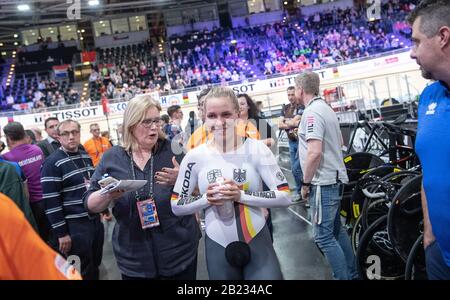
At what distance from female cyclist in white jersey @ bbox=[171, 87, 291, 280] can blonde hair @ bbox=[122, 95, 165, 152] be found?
348 mm

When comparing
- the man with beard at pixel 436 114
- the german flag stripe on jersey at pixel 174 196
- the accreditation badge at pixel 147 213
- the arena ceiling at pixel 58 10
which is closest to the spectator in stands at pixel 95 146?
the accreditation badge at pixel 147 213

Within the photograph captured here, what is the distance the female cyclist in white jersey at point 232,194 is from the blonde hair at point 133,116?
0.35 metres

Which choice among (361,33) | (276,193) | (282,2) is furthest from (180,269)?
(282,2)

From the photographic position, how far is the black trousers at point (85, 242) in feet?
10.1

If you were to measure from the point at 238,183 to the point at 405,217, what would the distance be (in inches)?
54.4

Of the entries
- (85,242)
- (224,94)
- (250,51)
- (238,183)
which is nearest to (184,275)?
(238,183)

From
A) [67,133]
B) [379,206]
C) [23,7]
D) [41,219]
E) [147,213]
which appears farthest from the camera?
[23,7]

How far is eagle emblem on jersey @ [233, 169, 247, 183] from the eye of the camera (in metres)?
1.98

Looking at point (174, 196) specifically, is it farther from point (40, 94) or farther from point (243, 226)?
point (40, 94)

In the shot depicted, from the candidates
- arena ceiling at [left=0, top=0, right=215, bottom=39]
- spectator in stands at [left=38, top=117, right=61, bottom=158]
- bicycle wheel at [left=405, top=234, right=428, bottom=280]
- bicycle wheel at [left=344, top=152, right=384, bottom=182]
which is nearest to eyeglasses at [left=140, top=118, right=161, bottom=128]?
bicycle wheel at [left=405, top=234, right=428, bottom=280]

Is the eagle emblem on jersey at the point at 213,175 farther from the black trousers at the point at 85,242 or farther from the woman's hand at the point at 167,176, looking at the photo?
the black trousers at the point at 85,242

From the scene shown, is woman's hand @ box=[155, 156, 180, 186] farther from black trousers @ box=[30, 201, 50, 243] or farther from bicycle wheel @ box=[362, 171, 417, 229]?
black trousers @ box=[30, 201, 50, 243]

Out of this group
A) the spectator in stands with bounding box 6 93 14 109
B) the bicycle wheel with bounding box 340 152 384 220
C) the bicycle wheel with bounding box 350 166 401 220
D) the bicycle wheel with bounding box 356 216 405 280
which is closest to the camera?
the bicycle wheel with bounding box 356 216 405 280

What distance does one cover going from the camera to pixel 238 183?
198 cm
